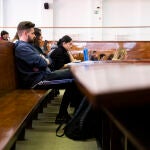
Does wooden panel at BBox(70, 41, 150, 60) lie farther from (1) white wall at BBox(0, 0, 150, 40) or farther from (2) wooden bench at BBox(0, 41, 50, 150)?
(2) wooden bench at BBox(0, 41, 50, 150)

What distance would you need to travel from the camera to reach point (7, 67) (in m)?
2.92

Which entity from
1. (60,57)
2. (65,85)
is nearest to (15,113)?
(65,85)

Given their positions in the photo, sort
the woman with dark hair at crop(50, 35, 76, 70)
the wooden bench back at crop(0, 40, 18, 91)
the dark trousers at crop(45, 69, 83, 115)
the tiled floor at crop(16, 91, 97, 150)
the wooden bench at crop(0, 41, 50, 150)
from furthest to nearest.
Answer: the woman with dark hair at crop(50, 35, 76, 70) → the dark trousers at crop(45, 69, 83, 115) → the wooden bench back at crop(0, 40, 18, 91) → the tiled floor at crop(16, 91, 97, 150) → the wooden bench at crop(0, 41, 50, 150)

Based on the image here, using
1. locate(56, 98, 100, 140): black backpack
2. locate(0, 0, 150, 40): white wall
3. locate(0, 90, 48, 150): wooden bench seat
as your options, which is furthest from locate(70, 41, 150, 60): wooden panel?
locate(56, 98, 100, 140): black backpack

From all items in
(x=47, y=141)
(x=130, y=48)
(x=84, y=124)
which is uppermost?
(x=84, y=124)

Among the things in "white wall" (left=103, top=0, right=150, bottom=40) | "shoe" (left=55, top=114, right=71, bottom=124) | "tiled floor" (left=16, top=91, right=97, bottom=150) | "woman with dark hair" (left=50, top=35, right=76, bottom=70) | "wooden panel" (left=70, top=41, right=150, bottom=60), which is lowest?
"tiled floor" (left=16, top=91, right=97, bottom=150)

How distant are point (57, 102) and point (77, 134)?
11.3 ft

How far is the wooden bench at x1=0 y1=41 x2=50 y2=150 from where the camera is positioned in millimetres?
1635

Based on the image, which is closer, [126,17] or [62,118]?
[62,118]

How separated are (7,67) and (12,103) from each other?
59 cm

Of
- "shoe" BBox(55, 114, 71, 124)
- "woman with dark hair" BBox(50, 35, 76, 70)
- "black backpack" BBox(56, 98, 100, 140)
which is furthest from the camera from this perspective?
"woman with dark hair" BBox(50, 35, 76, 70)

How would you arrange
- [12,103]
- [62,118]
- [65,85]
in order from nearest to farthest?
[12,103] → [65,85] → [62,118]

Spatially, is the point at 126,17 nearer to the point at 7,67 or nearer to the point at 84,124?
the point at 7,67

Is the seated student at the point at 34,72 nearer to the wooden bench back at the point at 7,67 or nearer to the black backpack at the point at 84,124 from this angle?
the wooden bench back at the point at 7,67
